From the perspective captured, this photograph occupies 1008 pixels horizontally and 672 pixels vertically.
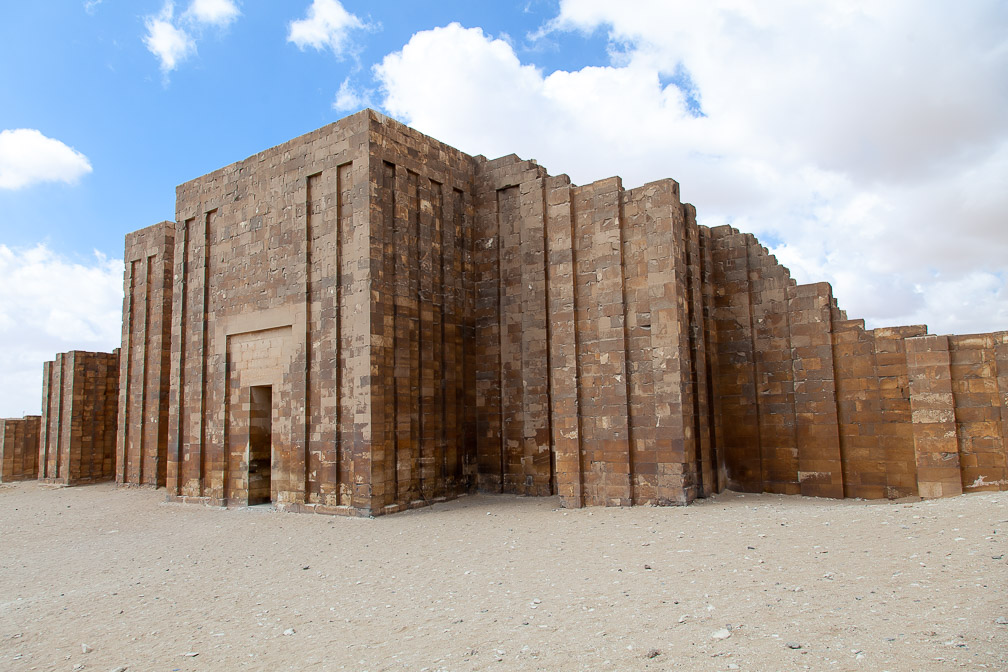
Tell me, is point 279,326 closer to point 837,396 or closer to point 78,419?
point 837,396

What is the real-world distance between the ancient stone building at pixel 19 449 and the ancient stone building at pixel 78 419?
A: 2.28 metres

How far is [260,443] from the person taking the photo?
50.3 ft

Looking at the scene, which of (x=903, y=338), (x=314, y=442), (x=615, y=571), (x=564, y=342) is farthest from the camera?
(x=314, y=442)

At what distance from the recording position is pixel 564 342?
40.5 feet

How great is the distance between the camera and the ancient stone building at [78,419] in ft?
77.7

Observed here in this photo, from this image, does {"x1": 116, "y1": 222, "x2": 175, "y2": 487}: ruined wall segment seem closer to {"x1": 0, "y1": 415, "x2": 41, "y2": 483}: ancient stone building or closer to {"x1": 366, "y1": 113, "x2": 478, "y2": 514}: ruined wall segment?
{"x1": 0, "y1": 415, "x2": 41, "y2": 483}: ancient stone building

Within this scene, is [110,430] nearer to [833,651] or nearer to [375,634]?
[375,634]

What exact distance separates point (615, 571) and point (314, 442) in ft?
27.0

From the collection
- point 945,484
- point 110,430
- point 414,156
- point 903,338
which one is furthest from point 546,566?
point 110,430

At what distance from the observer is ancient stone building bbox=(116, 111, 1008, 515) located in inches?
445

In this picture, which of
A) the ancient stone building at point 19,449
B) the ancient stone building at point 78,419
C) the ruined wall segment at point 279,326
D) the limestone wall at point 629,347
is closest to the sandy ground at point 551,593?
the limestone wall at point 629,347

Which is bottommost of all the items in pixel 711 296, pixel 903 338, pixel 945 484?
pixel 945 484

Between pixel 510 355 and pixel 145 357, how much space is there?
14.3 m

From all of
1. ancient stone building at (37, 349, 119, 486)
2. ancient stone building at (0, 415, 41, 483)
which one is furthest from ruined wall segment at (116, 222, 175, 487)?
ancient stone building at (0, 415, 41, 483)
